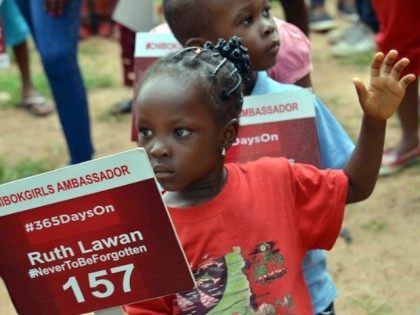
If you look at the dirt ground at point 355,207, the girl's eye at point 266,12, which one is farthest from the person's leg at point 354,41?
the girl's eye at point 266,12

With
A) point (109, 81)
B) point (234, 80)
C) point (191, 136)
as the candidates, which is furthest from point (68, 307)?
point (109, 81)

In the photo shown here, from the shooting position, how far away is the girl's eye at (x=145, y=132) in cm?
196

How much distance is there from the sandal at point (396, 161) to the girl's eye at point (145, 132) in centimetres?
273

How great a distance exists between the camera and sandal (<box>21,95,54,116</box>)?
6004 millimetres

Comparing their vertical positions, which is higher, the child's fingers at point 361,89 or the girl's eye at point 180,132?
the girl's eye at point 180,132

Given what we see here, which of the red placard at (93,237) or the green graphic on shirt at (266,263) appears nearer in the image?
the red placard at (93,237)

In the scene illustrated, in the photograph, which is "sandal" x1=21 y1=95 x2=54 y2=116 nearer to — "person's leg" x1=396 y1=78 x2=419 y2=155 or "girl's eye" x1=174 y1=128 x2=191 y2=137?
"person's leg" x1=396 y1=78 x2=419 y2=155

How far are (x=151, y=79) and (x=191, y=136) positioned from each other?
168mm

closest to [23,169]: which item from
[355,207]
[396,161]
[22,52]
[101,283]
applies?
[22,52]

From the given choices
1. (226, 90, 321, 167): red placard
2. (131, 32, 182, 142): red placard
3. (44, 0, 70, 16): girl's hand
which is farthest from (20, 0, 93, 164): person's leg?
(226, 90, 321, 167): red placard

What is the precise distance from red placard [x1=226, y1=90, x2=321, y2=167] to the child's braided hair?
28cm

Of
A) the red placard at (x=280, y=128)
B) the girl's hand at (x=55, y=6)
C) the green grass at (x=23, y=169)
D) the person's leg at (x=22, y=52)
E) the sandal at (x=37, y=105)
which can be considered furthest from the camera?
the sandal at (x=37, y=105)

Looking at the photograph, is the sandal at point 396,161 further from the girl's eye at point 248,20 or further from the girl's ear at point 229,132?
the girl's ear at point 229,132

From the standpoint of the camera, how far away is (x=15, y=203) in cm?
181
